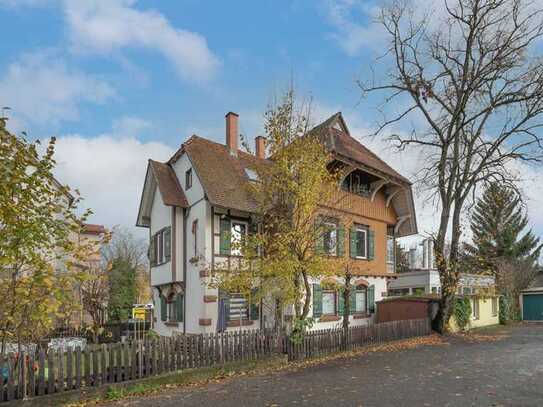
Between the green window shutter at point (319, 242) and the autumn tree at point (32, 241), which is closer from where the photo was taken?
the autumn tree at point (32, 241)

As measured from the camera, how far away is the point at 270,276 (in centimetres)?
1411

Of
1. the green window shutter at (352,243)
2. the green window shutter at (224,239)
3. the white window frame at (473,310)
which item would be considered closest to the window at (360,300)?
the green window shutter at (352,243)

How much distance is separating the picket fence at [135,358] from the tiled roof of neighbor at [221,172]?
575 centimetres

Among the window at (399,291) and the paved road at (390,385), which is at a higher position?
the paved road at (390,385)

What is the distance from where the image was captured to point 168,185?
19.9 meters

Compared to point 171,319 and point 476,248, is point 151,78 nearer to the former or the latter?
point 171,319

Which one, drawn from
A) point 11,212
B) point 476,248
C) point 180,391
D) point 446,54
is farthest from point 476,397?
point 476,248

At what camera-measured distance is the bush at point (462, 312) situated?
2317 cm

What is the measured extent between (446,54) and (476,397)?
17521 mm

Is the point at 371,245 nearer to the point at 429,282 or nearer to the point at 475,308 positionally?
the point at 475,308

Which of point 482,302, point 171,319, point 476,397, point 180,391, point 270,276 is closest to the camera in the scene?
point 476,397

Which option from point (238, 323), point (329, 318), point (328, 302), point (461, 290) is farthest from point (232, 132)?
point (461, 290)

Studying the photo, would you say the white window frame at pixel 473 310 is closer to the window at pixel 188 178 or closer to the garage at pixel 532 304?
the garage at pixel 532 304

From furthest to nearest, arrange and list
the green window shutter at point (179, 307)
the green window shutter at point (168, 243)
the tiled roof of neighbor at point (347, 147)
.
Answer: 1. the green window shutter at point (168, 243)
2. the tiled roof of neighbor at point (347, 147)
3. the green window shutter at point (179, 307)
